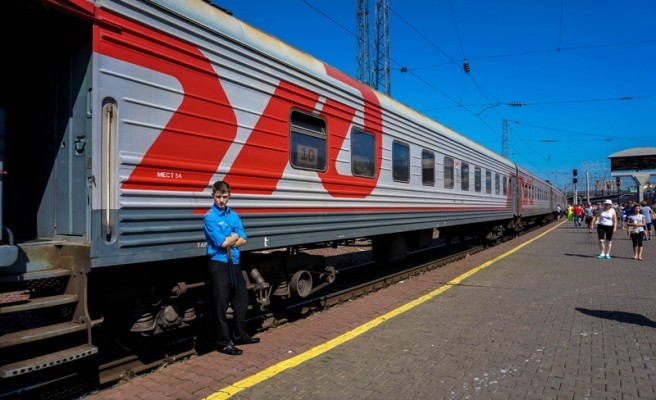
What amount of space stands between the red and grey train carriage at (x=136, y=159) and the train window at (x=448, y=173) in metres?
5.01

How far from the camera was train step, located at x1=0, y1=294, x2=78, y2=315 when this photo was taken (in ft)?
10.2

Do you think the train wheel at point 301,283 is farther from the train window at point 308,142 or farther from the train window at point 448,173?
the train window at point 448,173

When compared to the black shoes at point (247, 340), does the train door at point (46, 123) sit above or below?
above

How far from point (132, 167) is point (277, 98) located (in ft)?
6.47

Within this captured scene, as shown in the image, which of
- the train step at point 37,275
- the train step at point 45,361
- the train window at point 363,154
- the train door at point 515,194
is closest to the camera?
the train step at point 45,361

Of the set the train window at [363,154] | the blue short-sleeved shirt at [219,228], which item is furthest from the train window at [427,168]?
the blue short-sleeved shirt at [219,228]

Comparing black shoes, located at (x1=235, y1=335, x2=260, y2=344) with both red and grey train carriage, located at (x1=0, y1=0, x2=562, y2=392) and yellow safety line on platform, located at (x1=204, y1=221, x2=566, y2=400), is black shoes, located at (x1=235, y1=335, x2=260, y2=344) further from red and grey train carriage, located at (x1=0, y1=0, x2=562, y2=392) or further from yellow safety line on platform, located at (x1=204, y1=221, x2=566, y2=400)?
yellow safety line on platform, located at (x1=204, y1=221, x2=566, y2=400)

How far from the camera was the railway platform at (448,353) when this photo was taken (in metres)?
3.84

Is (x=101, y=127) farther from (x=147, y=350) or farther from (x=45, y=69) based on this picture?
(x=147, y=350)

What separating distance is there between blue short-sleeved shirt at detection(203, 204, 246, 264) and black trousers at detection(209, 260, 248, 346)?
4.0 inches

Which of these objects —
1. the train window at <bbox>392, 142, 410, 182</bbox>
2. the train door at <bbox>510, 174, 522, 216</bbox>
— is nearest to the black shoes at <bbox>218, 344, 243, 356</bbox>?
the train window at <bbox>392, 142, 410, 182</bbox>

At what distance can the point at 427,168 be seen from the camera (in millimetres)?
9109

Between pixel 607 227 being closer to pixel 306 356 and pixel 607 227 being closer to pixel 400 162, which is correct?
pixel 400 162

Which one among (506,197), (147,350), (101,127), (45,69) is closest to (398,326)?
(147,350)
